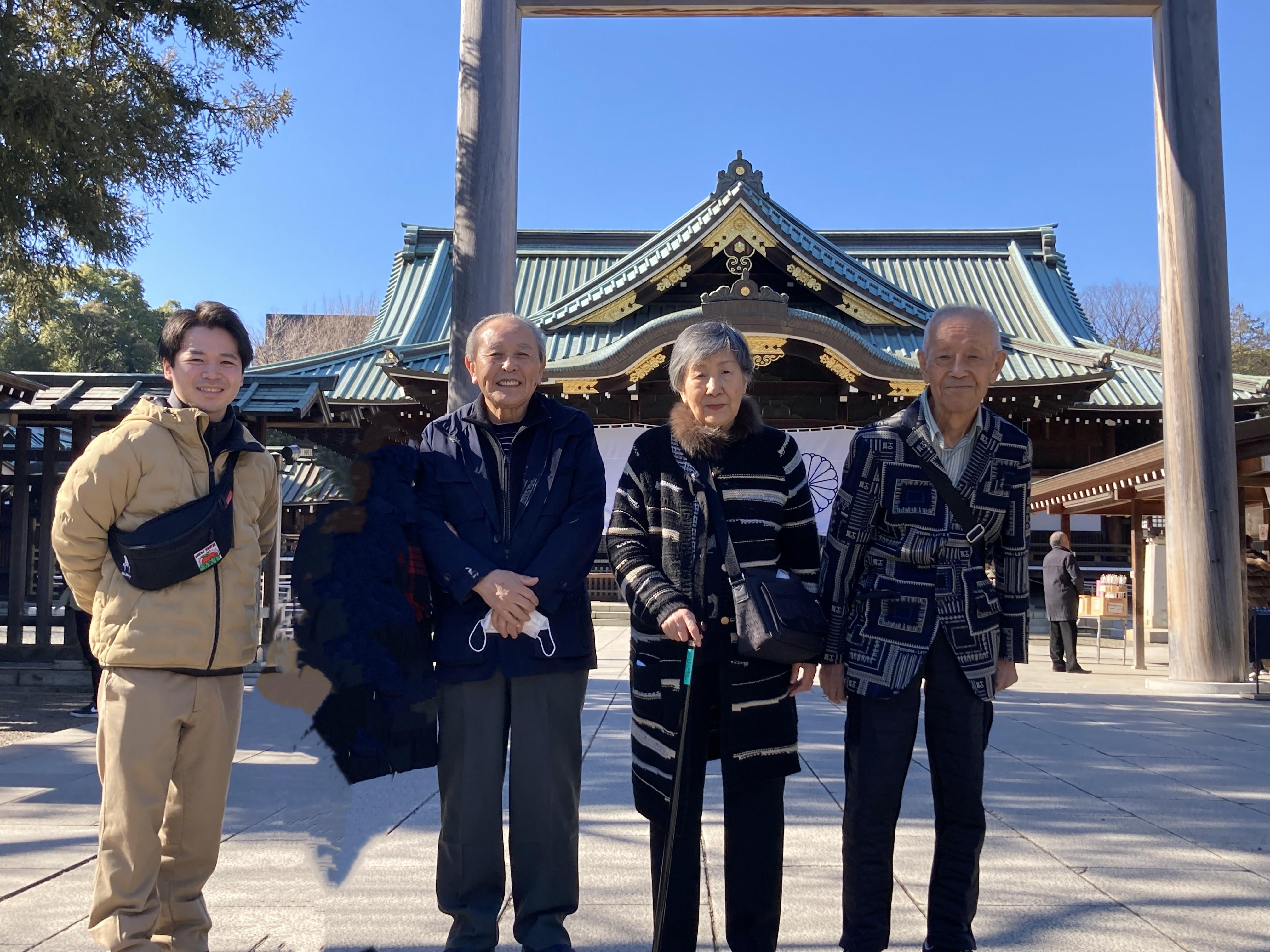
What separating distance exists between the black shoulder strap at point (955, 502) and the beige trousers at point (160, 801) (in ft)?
5.95

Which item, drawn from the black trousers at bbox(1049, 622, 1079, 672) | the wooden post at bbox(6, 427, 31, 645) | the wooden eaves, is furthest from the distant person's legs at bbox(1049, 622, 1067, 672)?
the wooden post at bbox(6, 427, 31, 645)

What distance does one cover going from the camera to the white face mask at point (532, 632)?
7.72 feet

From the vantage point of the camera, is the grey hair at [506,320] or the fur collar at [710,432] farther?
the grey hair at [506,320]

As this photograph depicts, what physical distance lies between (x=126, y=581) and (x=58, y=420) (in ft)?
23.7

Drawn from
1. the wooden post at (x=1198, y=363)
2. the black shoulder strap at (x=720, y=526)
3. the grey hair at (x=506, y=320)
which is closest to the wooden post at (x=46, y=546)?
the grey hair at (x=506, y=320)

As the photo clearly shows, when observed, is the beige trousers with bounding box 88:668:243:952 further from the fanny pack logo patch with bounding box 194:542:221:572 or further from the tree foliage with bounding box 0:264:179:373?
the tree foliage with bounding box 0:264:179:373

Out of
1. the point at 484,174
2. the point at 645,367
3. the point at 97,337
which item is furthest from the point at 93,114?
the point at 97,337

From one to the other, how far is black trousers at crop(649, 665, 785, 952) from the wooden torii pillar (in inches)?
237

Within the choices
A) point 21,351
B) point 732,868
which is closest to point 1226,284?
point 732,868

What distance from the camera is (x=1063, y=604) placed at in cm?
970

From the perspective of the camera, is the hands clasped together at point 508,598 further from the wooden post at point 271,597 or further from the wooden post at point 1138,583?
the wooden post at point 1138,583

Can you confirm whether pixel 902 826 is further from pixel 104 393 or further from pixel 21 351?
pixel 21 351

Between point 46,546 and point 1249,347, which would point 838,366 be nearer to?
point 46,546

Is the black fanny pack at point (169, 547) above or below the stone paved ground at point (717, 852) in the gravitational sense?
above
